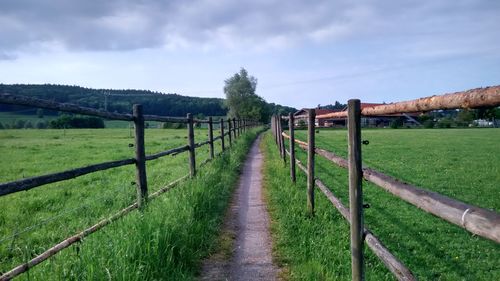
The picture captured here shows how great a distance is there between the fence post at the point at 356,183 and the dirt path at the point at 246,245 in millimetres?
1013

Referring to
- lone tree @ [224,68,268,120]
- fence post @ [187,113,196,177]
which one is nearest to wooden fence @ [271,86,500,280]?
fence post @ [187,113,196,177]

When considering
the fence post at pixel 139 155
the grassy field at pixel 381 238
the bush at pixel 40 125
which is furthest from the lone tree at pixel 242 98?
the fence post at pixel 139 155

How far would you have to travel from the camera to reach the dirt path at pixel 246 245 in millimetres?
3959

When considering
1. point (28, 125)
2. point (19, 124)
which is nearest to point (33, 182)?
point (28, 125)

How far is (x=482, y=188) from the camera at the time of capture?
9102 millimetres

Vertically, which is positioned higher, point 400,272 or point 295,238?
point 400,272

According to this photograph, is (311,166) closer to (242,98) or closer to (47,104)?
(47,104)

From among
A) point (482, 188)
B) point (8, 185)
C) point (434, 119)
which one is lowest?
point (482, 188)

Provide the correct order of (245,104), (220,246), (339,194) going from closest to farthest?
(220,246) → (339,194) → (245,104)

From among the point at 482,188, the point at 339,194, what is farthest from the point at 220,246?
the point at 482,188

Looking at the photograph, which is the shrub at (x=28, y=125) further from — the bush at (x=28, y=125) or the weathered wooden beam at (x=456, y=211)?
the weathered wooden beam at (x=456, y=211)

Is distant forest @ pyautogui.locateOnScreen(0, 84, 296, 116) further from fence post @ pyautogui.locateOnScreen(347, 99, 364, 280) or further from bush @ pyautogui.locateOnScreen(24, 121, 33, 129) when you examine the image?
fence post @ pyautogui.locateOnScreen(347, 99, 364, 280)

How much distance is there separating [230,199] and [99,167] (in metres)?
3.82

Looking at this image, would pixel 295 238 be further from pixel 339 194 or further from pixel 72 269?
pixel 339 194
